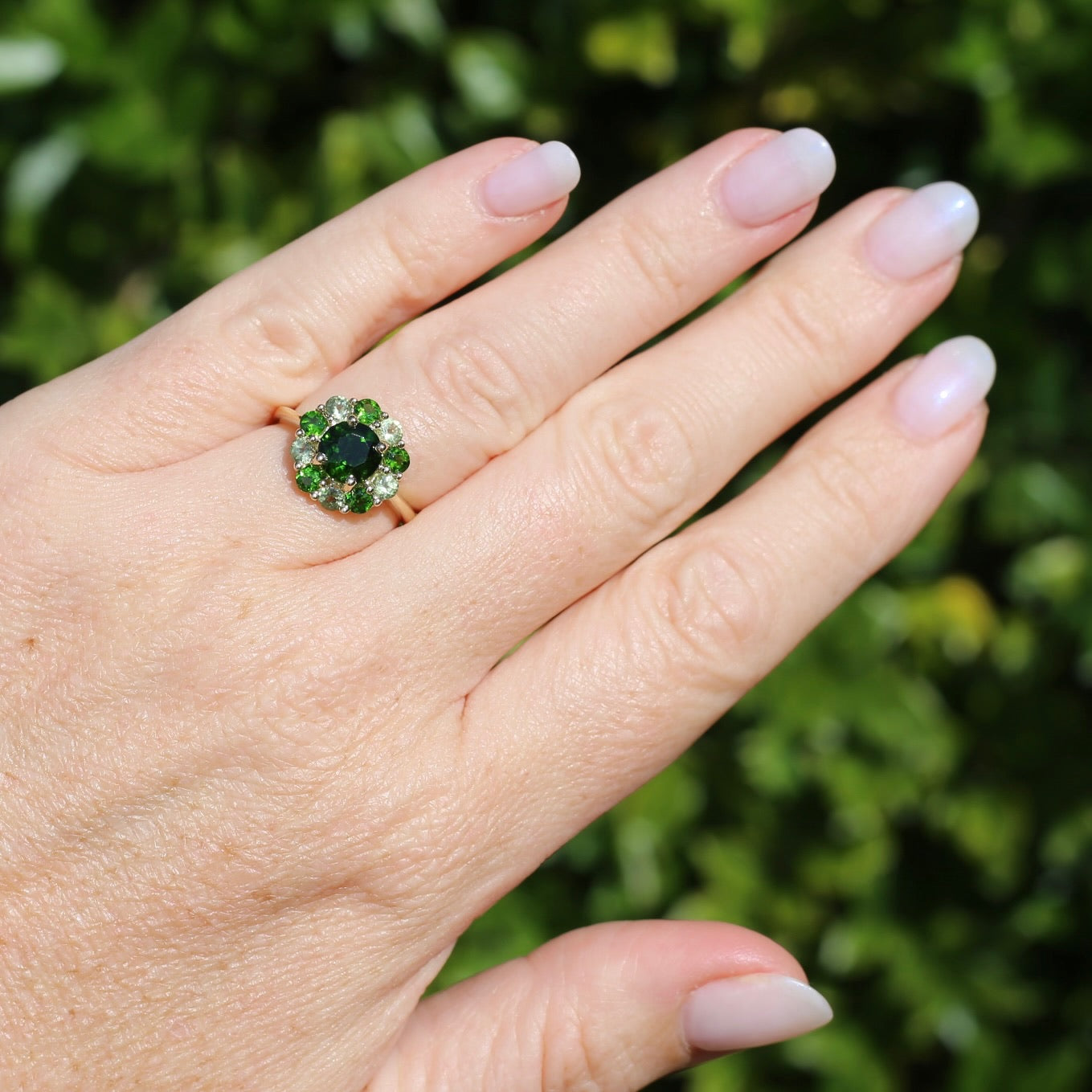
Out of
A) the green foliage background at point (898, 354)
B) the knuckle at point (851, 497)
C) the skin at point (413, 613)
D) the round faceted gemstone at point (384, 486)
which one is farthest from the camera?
the green foliage background at point (898, 354)

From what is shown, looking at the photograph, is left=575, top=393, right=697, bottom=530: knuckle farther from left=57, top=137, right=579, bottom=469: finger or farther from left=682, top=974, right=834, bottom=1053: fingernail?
left=682, top=974, right=834, bottom=1053: fingernail

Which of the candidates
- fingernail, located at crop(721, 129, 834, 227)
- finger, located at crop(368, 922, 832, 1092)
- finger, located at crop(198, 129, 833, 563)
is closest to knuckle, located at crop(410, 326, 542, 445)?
finger, located at crop(198, 129, 833, 563)

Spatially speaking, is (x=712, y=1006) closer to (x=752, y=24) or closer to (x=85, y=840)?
(x=85, y=840)

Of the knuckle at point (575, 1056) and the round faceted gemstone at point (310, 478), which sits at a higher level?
the round faceted gemstone at point (310, 478)

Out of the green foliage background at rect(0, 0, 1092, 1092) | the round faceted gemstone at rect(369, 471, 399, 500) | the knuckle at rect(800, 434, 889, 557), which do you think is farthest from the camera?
the green foliage background at rect(0, 0, 1092, 1092)

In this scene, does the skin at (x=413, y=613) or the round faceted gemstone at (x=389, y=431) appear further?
the round faceted gemstone at (x=389, y=431)

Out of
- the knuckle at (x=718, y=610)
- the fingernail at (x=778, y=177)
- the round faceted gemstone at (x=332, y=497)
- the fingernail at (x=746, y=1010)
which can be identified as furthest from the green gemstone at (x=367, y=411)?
the fingernail at (x=746, y=1010)

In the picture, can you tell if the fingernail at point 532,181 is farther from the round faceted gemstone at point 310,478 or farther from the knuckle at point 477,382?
the round faceted gemstone at point 310,478

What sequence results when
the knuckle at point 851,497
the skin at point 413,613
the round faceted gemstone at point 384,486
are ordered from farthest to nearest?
the knuckle at point 851,497, the round faceted gemstone at point 384,486, the skin at point 413,613

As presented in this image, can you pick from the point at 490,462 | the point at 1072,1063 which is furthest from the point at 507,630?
the point at 1072,1063
